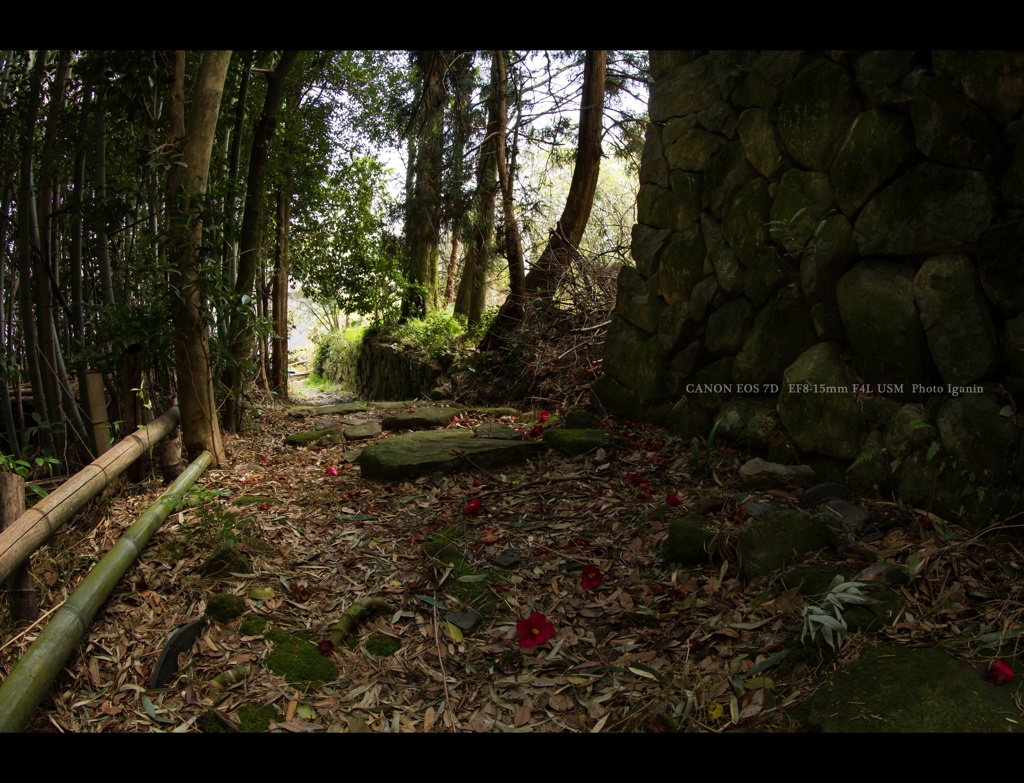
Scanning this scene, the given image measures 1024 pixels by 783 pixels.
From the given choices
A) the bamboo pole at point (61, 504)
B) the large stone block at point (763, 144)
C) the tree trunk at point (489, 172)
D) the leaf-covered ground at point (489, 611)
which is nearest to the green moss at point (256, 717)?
the leaf-covered ground at point (489, 611)

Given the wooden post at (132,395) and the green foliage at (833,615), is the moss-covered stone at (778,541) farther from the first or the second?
the wooden post at (132,395)

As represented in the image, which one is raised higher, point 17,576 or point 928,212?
point 928,212

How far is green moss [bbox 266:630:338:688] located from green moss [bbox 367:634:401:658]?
6.0 inches

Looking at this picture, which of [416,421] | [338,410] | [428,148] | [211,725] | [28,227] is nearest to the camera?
[211,725]

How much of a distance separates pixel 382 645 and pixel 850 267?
2.51m

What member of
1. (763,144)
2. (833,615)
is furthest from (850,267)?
(833,615)

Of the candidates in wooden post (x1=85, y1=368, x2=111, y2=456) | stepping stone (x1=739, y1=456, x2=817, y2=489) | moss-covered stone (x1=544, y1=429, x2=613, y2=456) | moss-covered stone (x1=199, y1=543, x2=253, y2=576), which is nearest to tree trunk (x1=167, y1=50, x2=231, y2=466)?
wooden post (x1=85, y1=368, x2=111, y2=456)

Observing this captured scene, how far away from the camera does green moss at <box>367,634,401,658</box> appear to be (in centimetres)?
222

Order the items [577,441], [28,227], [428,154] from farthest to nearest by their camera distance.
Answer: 1. [428,154]
2. [577,441]
3. [28,227]

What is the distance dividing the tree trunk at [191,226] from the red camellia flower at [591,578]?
265 centimetres

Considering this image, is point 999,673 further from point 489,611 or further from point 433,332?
point 433,332

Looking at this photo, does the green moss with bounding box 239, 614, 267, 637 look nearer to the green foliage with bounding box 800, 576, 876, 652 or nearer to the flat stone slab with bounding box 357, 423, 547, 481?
the flat stone slab with bounding box 357, 423, 547, 481

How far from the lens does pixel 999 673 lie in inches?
64.2
